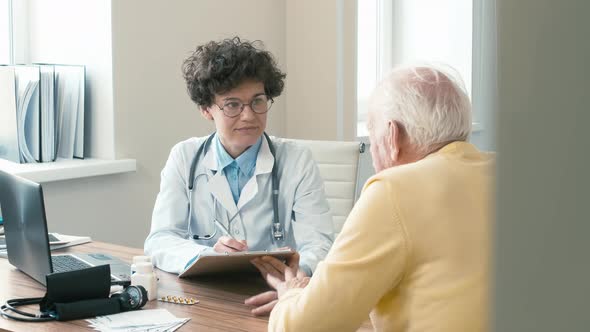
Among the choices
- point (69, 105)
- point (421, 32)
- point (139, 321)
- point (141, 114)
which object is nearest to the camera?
point (139, 321)

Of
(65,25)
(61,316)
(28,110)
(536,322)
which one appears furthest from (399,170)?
(65,25)

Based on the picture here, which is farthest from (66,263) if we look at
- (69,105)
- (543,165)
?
(543,165)

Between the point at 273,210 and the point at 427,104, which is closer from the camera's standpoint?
the point at 427,104

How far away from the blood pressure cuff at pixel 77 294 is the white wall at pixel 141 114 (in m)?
1.41

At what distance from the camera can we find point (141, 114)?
328cm

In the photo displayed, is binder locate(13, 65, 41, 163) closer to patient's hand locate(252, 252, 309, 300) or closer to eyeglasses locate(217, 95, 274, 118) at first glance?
eyeglasses locate(217, 95, 274, 118)

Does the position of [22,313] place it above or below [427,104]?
below

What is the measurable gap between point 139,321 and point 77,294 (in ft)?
0.54

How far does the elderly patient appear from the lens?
3.99 ft

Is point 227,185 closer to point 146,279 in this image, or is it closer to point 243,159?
point 243,159

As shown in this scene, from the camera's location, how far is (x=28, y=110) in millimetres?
2986

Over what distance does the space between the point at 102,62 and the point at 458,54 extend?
3009mm

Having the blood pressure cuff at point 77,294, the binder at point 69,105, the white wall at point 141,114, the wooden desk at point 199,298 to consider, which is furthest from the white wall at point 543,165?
the binder at point 69,105

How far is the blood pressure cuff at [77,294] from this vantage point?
1.58 metres
